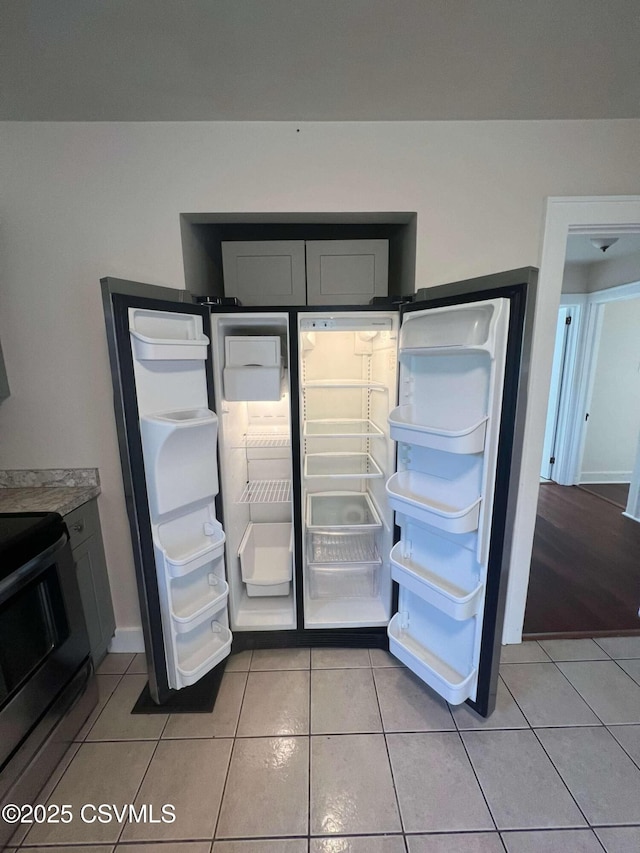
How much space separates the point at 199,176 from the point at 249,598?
7.46 feet

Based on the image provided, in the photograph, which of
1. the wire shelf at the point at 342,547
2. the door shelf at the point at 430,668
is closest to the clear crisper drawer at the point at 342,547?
the wire shelf at the point at 342,547

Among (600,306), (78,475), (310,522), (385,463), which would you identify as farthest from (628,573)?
(78,475)

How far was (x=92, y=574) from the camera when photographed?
1.65 meters

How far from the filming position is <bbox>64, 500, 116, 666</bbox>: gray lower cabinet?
5.10 feet

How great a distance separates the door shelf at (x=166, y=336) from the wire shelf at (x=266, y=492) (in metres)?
0.89

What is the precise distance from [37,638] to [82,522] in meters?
0.48

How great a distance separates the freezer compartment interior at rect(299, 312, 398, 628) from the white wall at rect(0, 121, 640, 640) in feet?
1.96

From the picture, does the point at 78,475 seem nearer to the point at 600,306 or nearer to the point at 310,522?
the point at 310,522

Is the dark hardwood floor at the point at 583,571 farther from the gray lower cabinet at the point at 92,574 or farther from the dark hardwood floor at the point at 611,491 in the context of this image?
the gray lower cabinet at the point at 92,574

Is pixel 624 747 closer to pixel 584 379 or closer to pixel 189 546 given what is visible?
pixel 189 546

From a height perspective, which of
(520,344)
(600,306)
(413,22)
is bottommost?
(520,344)

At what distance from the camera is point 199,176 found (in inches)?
59.7

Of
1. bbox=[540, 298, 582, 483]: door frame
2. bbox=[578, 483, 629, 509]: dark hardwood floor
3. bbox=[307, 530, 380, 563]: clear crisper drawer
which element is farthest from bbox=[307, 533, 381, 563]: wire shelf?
bbox=[578, 483, 629, 509]: dark hardwood floor

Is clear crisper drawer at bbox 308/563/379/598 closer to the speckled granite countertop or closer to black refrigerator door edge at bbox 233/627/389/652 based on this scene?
black refrigerator door edge at bbox 233/627/389/652
